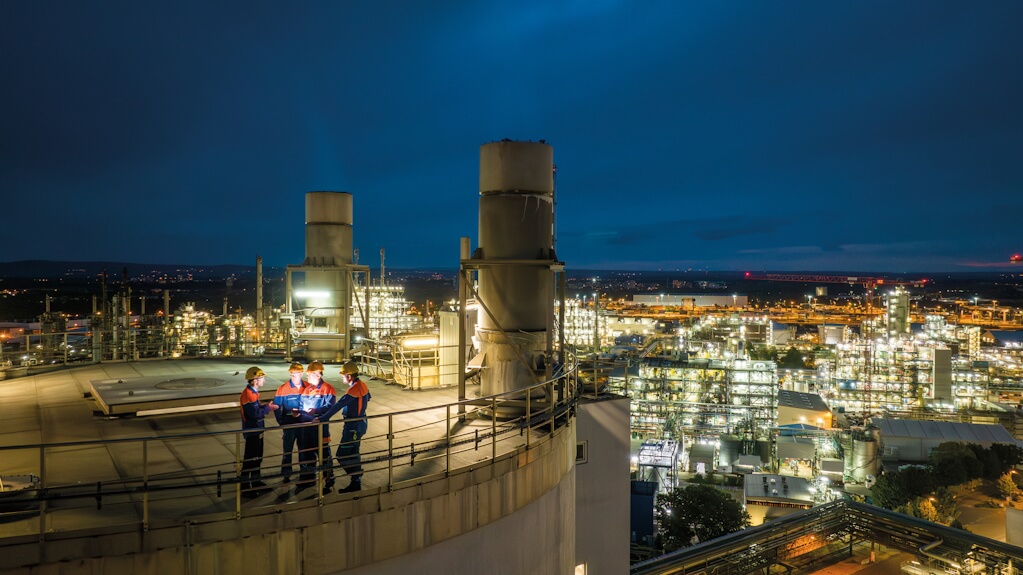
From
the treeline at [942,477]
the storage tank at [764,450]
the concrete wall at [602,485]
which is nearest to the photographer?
the concrete wall at [602,485]

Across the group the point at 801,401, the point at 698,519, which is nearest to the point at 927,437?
the point at 801,401

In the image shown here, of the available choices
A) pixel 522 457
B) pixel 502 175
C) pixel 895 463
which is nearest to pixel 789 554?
pixel 522 457

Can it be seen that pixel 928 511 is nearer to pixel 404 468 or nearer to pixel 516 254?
pixel 516 254

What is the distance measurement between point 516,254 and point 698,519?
25229mm

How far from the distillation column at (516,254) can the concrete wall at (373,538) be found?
94.4 inches

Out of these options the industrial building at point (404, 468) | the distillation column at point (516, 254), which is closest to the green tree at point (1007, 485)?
the industrial building at point (404, 468)

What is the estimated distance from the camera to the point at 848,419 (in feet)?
165

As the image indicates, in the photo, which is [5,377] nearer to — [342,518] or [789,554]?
[342,518]

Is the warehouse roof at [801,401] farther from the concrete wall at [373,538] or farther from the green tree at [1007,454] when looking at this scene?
the concrete wall at [373,538]

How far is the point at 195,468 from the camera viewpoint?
8609mm

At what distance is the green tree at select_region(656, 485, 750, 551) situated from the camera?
103 feet

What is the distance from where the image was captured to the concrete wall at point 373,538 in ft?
19.8

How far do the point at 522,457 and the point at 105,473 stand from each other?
5.88m

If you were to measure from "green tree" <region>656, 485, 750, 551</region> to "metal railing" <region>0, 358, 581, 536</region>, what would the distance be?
2299cm
